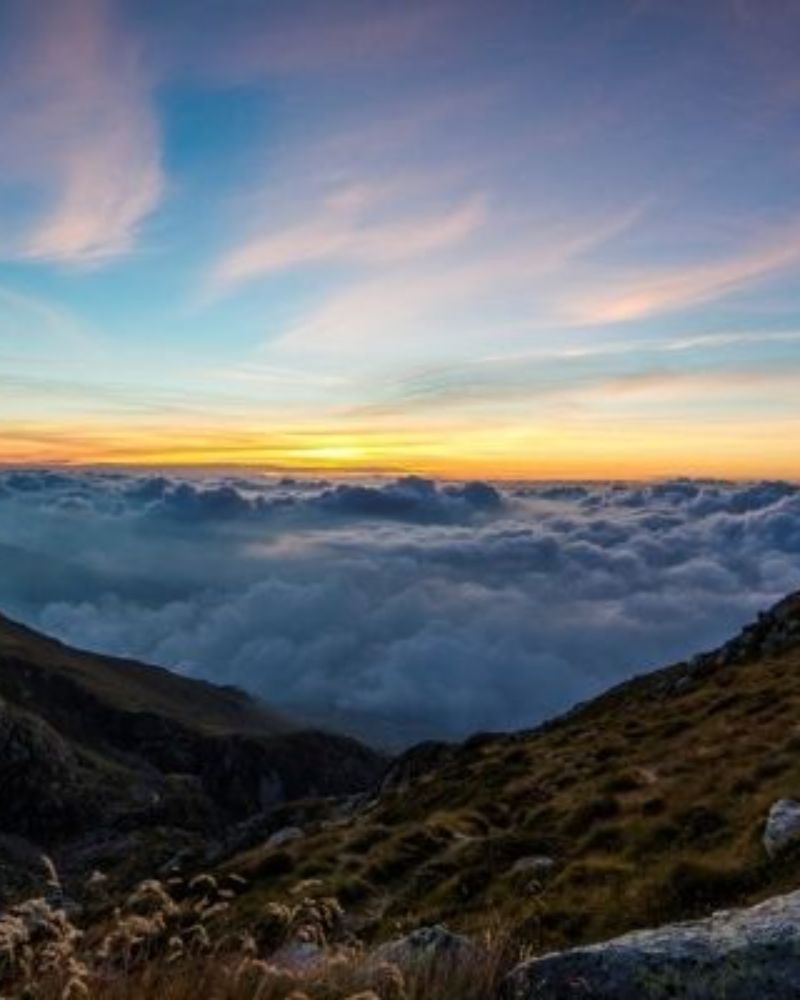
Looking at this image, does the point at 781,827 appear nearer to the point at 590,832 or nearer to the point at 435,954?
the point at 590,832

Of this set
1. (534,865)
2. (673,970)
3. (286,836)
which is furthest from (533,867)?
(286,836)

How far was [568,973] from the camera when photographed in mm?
7219

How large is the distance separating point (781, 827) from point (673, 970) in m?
14.9

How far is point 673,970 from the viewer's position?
7.17m

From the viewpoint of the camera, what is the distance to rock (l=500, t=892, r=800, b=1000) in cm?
706

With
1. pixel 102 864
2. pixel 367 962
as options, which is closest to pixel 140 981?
pixel 367 962

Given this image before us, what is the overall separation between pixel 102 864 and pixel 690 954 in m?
139

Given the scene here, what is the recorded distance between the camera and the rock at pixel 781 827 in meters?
19.9

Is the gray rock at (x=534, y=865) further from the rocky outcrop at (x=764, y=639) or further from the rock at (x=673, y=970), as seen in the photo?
the rocky outcrop at (x=764, y=639)

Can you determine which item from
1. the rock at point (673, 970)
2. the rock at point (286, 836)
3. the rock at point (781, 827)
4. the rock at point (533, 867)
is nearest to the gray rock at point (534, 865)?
the rock at point (533, 867)

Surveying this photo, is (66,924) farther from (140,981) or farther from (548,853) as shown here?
(548,853)

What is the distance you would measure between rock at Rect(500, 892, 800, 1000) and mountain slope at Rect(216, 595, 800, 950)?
255 centimetres

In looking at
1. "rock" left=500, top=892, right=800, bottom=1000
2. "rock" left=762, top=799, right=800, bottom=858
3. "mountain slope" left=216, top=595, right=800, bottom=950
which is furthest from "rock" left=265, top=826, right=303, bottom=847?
"rock" left=500, top=892, right=800, bottom=1000

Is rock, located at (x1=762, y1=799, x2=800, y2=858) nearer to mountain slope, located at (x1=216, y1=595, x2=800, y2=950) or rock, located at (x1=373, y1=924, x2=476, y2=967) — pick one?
mountain slope, located at (x1=216, y1=595, x2=800, y2=950)
